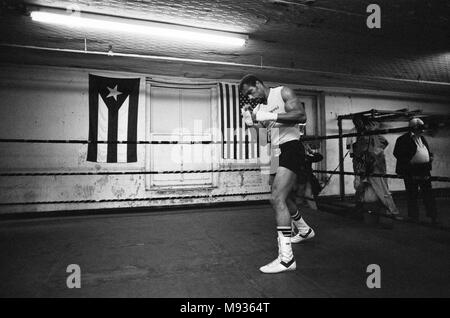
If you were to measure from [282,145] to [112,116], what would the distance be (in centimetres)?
359

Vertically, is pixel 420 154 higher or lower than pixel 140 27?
lower

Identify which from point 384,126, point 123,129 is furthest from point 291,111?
point 384,126

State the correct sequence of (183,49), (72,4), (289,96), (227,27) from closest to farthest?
(289,96), (72,4), (227,27), (183,49)

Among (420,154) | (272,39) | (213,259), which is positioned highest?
(272,39)

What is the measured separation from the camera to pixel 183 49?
4.10 m

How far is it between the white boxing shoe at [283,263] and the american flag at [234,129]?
3244 mm

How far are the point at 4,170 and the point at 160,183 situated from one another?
8.39 feet

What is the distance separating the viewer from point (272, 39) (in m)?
3.84

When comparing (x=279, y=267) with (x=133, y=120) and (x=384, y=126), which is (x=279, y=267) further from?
(x=384, y=126)

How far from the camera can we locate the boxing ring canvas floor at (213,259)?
172 centimetres

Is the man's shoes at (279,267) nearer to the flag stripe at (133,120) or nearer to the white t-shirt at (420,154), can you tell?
the white t-shirt at (420,154)

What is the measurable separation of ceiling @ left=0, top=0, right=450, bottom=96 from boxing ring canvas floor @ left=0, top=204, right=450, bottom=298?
2.55 m

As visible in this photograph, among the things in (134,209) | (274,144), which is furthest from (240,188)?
(274,144)
